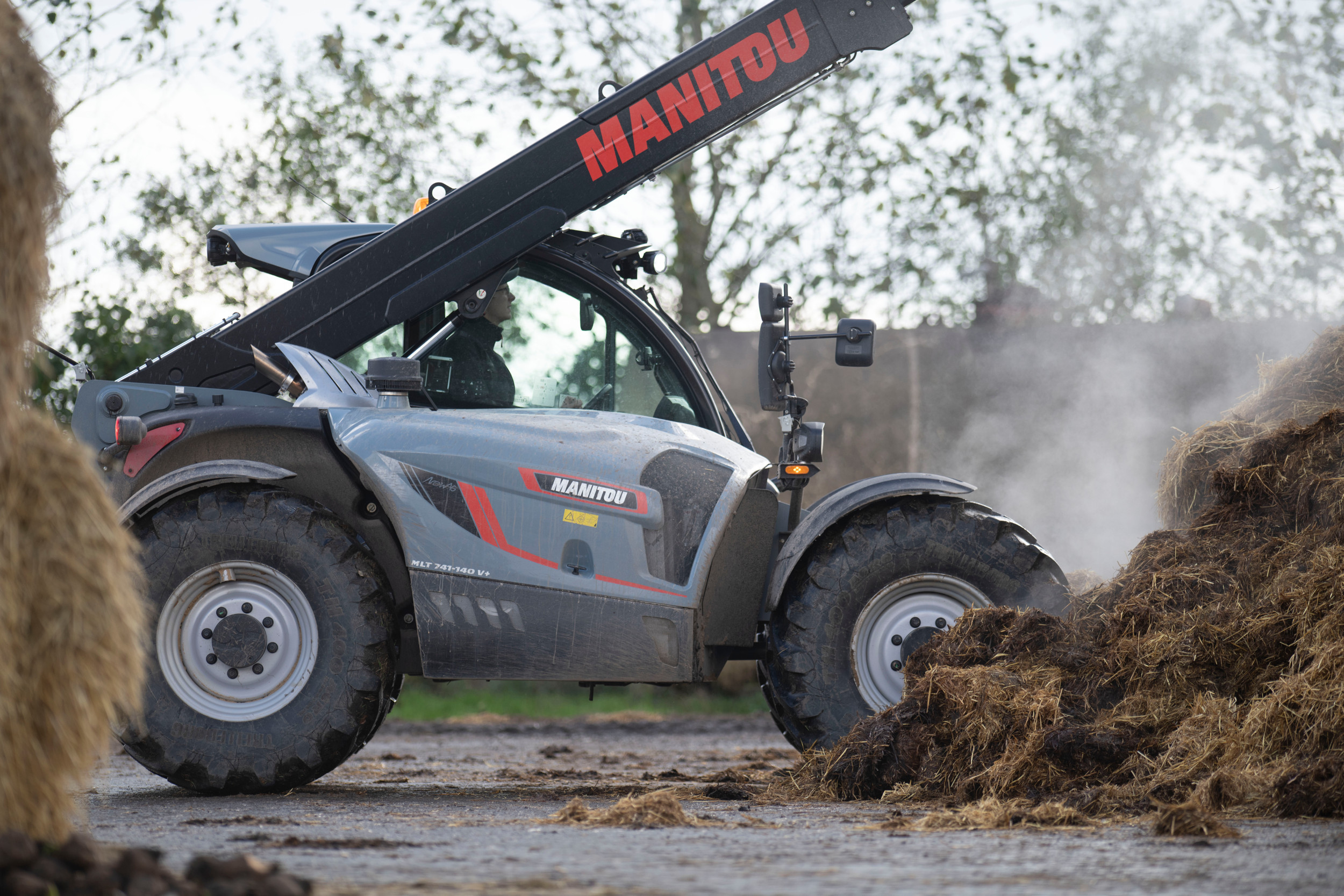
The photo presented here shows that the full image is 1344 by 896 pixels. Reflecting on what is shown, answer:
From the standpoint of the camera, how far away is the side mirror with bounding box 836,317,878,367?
5.43 metres

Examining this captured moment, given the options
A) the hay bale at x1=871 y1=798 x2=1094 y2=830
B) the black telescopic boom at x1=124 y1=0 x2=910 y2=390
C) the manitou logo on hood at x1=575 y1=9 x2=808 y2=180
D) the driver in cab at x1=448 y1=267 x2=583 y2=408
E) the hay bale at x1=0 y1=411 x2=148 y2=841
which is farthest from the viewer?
the manitou logo on hood at x1=575 y1=9 x2=808 y2=180

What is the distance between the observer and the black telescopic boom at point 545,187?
571 centimetres

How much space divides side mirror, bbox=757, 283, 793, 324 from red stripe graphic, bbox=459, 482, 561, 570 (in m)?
1.46

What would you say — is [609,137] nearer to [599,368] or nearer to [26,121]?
[599,368]

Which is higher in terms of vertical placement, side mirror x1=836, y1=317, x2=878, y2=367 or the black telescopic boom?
the black telescopic boom

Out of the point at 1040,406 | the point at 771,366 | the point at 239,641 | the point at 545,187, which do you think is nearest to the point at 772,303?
the point at 771,366

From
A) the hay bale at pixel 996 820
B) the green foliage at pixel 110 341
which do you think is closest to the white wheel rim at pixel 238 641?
the hay bale at pixel 996 820

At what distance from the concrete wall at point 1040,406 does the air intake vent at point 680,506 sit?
5.46 metres

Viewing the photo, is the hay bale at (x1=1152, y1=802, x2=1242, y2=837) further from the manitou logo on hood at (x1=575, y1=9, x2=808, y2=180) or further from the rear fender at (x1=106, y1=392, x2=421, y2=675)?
the manitou logo on hood at (x1=575, y1=9, x2=808, y2=180)

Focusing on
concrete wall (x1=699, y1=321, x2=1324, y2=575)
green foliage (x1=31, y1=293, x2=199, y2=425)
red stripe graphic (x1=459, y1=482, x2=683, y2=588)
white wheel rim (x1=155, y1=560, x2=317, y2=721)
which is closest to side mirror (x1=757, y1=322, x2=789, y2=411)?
red stripe graphic (x1=459, y1=482, x2=683, y2=588)

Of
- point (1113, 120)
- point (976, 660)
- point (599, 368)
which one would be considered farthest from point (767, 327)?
point (1113, 120)

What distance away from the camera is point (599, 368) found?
5641 millimetres

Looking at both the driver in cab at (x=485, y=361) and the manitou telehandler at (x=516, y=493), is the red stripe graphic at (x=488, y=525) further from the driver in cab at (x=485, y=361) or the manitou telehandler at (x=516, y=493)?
the driver in cab at (x=485, y=361)

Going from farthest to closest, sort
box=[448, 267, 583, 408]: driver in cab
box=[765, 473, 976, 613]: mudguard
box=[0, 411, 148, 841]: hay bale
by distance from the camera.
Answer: box=[448, 267, 583, 408]: driver in cab, box=[765, 473, 976, 613]: mudguard, box=[0, 411, 148, 841]: hay bale
